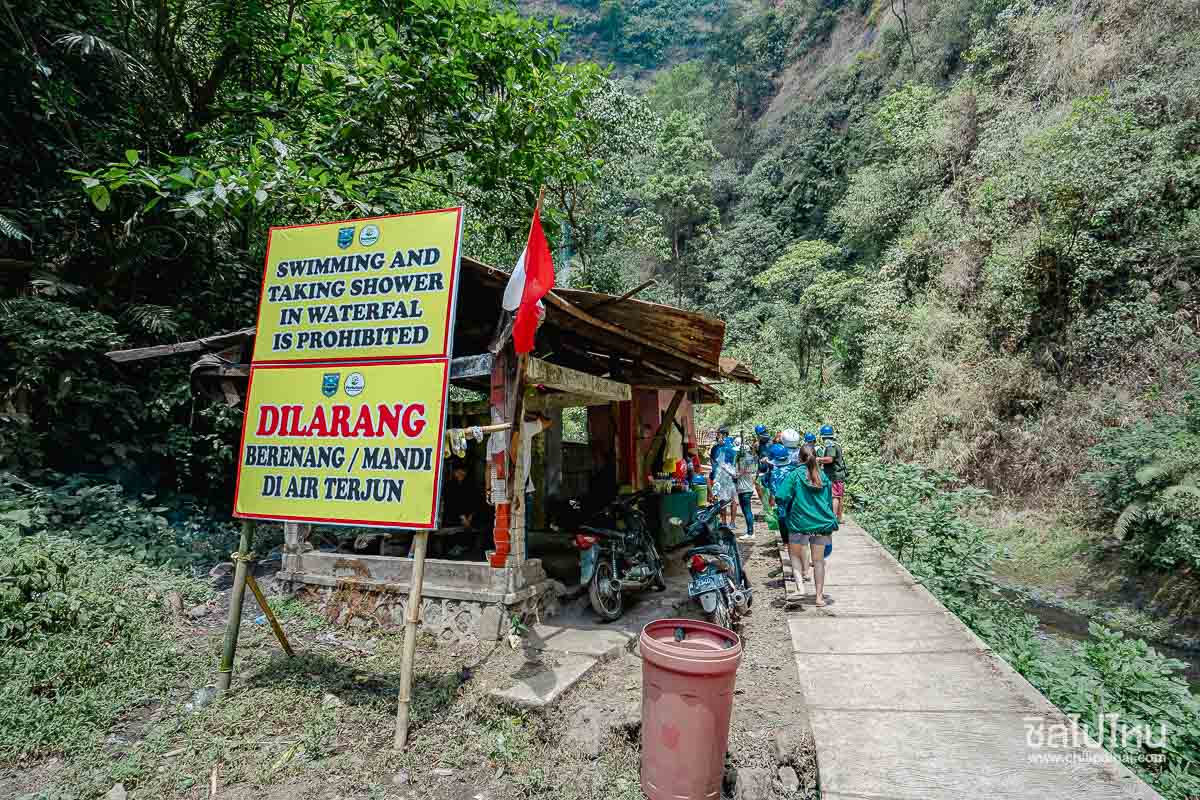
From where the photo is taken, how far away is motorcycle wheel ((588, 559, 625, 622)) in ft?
19.1

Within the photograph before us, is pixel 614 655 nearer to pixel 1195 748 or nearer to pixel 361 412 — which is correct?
pixel 361 412

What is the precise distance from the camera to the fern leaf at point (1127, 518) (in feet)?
26.5

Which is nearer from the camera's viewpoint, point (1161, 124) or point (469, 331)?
point (469, 331)

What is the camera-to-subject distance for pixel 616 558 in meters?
6.22

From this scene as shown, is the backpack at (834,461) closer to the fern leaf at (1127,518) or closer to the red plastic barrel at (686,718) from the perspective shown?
the red plastic barrel at (686,718)

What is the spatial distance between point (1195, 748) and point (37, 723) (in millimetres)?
7604

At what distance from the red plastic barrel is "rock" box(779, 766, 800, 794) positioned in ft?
1.63

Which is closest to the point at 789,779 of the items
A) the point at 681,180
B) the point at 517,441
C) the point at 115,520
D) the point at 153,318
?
the point at 517,441

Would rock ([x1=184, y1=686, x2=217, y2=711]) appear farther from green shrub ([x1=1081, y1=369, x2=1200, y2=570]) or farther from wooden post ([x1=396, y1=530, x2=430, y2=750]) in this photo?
green shrub ([x1=1081, y1=369, x2=1200, y2=570])

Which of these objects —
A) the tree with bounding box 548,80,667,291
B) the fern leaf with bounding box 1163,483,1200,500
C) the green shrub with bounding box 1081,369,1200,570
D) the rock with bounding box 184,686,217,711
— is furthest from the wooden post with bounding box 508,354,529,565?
the tree with bounding box 548,80,667,291

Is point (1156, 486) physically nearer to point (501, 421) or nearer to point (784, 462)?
point (784, 462)

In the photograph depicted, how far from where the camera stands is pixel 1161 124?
1127cm

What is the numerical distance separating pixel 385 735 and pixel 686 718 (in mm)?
2156

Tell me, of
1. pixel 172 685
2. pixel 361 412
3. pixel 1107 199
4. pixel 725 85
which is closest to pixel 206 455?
pixel 172 685
